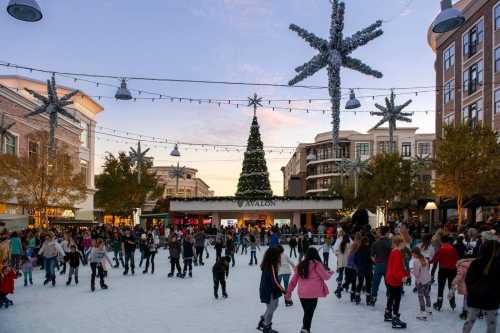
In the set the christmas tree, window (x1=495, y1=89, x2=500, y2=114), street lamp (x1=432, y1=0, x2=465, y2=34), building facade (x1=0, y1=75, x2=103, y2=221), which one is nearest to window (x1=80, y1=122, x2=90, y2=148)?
building facade (x1=0, y1=75, x2=103, y2=221)

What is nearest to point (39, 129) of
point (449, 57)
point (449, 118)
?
point (449, 118)

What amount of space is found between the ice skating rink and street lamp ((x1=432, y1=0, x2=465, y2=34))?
6.46 meters

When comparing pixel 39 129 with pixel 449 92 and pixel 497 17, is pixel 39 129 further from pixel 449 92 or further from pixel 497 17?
pixel 497 17

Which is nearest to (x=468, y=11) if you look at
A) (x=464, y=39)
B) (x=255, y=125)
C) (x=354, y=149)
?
(x=464, y=39)

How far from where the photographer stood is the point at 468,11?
3466 centimetres

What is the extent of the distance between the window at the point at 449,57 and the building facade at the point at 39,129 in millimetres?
30237

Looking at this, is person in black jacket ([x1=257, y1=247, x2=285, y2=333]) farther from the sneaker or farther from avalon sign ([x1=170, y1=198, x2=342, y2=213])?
avalon sign ([x1=170, y1=198, x2=342, y2=213])

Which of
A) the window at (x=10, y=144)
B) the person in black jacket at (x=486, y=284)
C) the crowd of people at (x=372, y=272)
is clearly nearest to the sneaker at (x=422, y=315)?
the crowd of people at (x=372, y=272)

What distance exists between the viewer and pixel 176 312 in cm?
1014

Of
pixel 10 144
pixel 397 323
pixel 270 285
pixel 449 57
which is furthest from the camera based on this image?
pixel 449 57

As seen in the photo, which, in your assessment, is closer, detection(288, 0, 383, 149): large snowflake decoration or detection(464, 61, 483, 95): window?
detection(288, 0, 383, 149): large snowflake decoration

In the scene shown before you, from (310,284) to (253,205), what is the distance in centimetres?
3281

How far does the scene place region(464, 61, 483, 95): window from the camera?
109 ft

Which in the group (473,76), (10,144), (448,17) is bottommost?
(10,144)
